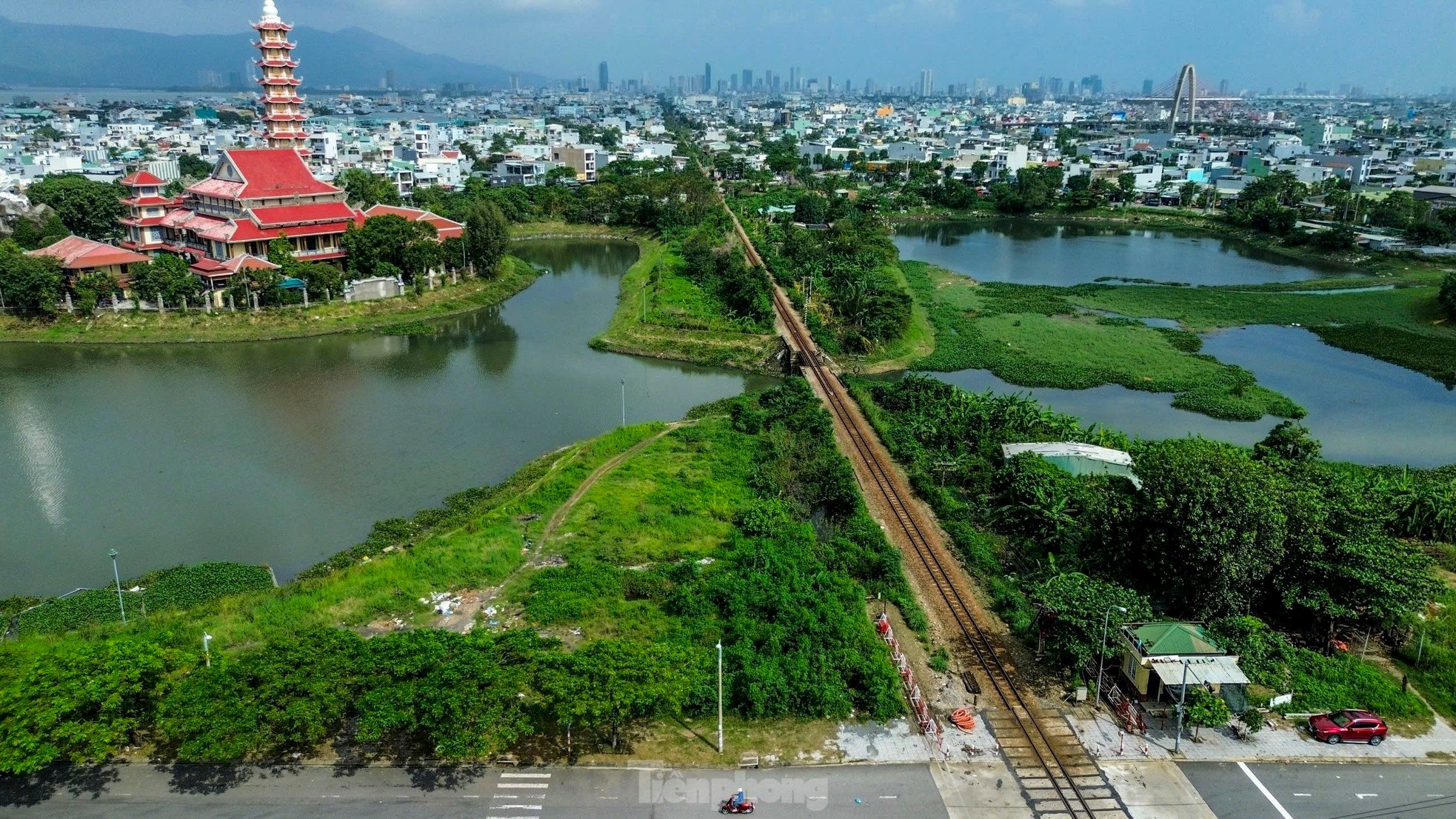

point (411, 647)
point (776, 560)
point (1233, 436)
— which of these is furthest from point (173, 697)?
point (1233, 436)

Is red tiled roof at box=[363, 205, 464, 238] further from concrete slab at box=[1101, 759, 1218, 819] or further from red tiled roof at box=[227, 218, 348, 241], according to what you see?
concrete slab at box=[1101, 759, 1218, 819]

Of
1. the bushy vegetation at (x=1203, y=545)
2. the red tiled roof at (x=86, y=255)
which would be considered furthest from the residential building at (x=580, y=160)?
the bushy vegetation at (x=1203, y=545)

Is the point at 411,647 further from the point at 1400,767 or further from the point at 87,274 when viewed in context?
the point at 87,274

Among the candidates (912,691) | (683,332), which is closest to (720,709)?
(912,691)

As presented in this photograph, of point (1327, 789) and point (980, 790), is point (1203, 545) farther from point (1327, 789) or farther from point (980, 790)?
point (980, 790)

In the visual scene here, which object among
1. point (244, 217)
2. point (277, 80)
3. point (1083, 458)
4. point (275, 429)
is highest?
point (277, 80)
